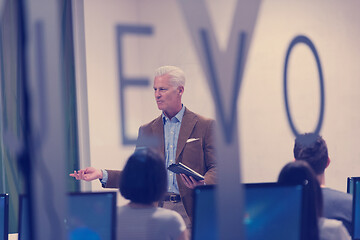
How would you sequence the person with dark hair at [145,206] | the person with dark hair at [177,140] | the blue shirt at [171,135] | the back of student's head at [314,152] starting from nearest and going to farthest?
the person with dark hair at [145,206], the back of student's head at [314,152], the person with dark hair at [177,140], the blue shirt at [171,135]

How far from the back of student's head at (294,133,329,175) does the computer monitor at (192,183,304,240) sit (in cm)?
60

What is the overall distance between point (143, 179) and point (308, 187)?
20.4 inches

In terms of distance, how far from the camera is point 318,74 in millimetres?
3686

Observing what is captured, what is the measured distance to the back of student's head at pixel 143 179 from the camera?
5.12ft

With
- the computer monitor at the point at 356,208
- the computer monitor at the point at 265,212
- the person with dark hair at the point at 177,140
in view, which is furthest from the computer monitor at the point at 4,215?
the computer monitor at the point at 356,208

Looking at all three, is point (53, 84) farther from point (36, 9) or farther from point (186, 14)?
point (186, 14)

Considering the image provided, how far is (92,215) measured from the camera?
1.52m

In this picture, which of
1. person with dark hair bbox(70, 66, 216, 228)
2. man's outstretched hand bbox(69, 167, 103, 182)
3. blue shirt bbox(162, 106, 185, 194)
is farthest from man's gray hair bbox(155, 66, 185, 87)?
man's outstretched hand bbox(69, 167, 103, 182)

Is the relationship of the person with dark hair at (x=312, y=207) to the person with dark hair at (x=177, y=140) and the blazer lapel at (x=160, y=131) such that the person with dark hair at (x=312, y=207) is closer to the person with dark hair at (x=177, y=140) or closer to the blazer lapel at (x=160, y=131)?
the person with dark hair at (x=177, y=140)

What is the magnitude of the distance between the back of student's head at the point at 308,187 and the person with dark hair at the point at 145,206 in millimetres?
367

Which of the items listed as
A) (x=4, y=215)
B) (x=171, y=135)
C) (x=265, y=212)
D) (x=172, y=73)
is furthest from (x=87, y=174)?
(x=265, y=212)

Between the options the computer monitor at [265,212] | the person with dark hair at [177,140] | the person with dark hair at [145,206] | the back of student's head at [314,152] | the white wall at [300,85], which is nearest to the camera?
the computer monitor at [265,212]

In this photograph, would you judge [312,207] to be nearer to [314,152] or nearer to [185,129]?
[314,152]

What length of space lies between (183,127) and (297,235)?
3.75 ft
